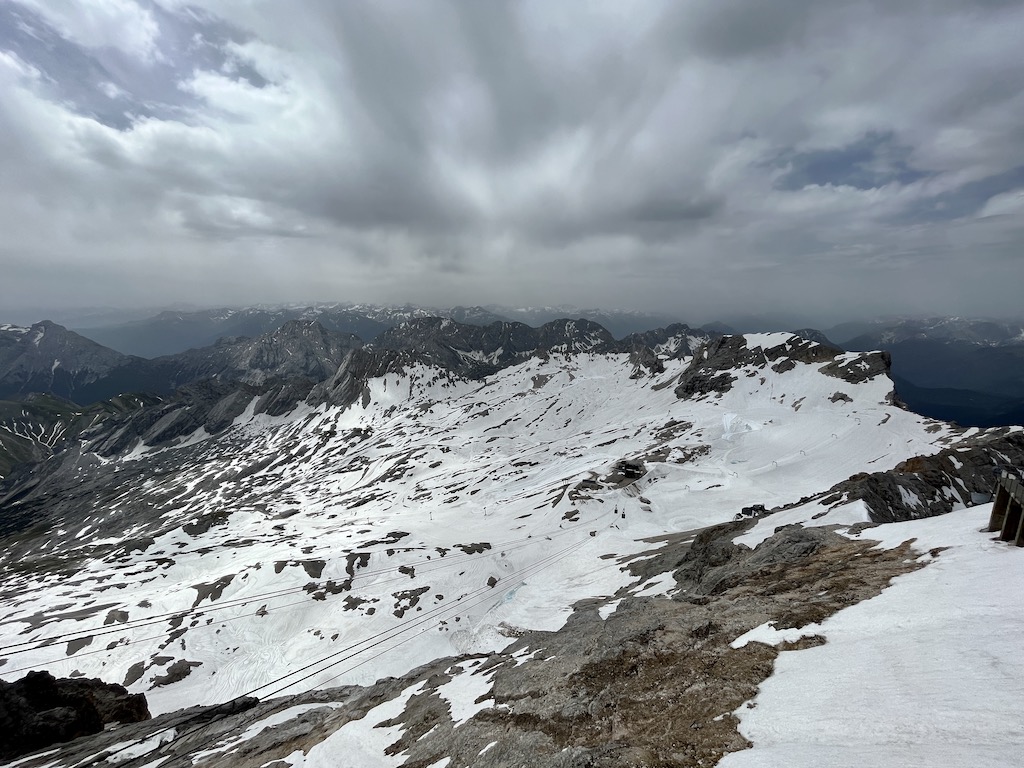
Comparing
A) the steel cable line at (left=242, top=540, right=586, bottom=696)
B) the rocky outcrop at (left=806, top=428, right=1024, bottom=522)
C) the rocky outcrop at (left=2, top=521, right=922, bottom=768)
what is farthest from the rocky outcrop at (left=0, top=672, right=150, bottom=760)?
the rocky outcrop at (left=806, top=428, right=1024, bottom=522)

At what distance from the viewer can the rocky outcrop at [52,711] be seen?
30.2m

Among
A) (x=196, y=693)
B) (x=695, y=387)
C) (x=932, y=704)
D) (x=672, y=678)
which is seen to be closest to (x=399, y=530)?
(x=196, y=693)

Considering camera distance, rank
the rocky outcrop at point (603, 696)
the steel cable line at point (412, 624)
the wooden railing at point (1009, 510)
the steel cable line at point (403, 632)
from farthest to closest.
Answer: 1. the steel cable line at point (412, 624)
2. the steel cable line at point (403, 632)
3. the wooden railing at point (1009, 510)
4. the rocky outcrop at point (603, 696)

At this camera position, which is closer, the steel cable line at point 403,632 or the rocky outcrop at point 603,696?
the rocky outcrop at point 603,696

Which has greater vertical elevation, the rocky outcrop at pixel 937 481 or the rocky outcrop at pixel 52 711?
the rocky outcrop at pixel 937 481

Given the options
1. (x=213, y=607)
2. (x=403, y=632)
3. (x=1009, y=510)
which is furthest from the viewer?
(x=213, y=607)

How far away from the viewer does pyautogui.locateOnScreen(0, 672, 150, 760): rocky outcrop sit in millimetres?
30250

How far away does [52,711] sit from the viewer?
3228cm

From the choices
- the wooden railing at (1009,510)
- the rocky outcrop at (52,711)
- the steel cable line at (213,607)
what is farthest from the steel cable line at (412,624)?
the wooden railing at (1009,510)

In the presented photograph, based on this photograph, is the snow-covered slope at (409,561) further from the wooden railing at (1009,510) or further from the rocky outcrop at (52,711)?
the wooden railing at (1009,510)

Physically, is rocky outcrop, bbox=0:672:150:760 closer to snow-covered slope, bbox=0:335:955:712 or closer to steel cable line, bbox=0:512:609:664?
snow-covered slope, bbox=0:335:955:712

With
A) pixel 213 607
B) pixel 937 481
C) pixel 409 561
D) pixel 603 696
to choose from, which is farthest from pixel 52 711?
pixel 937 481

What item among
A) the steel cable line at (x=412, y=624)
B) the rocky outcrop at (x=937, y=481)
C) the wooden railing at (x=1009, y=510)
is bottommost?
the steel cable line at (x=412, y=624)

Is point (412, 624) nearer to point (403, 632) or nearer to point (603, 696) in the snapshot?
point (403, 632)
